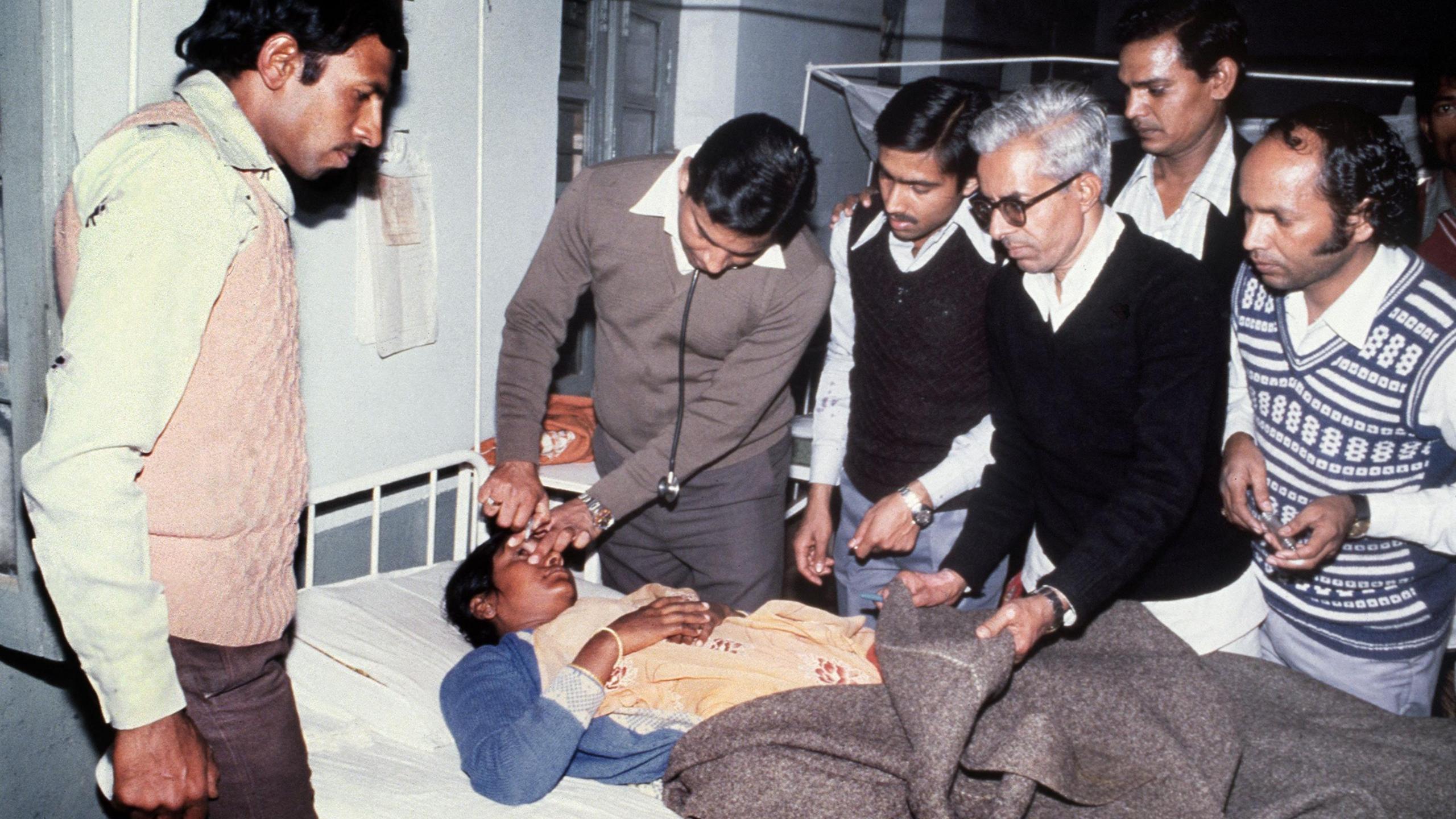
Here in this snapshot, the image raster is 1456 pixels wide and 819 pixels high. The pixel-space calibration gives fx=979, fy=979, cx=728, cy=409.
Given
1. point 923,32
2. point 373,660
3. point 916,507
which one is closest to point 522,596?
point 373,660

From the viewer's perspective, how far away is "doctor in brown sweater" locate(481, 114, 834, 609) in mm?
2645

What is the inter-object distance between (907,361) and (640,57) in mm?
3076

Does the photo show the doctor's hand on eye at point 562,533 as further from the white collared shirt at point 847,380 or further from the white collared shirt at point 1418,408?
the white collared shirt at point 1418,408

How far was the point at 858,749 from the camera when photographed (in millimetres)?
1789

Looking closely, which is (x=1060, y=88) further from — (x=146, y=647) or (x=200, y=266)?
(x=146, y=647)

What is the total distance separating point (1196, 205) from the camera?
8.33 feet

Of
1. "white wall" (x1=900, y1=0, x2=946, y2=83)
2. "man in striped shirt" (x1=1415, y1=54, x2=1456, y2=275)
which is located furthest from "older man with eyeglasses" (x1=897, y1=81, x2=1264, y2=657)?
"white wall" (x1=900, y1=0, x2=946, y2=83)

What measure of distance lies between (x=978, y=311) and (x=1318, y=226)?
830mm

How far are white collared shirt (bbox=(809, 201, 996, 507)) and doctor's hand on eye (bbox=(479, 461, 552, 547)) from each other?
0.80 metres

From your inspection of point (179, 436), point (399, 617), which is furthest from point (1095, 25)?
point (179, 436)

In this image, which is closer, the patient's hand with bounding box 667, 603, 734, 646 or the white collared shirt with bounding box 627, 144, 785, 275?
the patient's hand with bounding box 667, 603, 734, 646

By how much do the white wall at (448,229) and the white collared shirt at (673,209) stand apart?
1.00 metres

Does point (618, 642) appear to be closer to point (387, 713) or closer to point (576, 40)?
point (387, 713)

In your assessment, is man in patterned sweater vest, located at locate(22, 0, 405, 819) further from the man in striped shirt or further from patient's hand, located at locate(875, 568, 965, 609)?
the man in striped shirt
